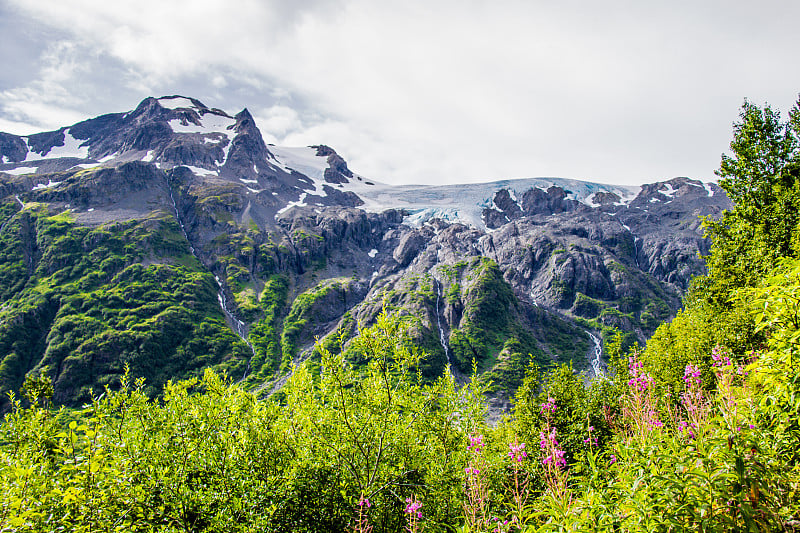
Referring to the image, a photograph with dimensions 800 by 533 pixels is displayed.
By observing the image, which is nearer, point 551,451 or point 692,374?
point 551,451

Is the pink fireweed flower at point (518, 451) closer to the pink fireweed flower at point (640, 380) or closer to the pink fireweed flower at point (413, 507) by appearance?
the pink fireweed flower at point (413, 507)

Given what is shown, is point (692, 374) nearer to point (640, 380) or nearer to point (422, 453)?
point (640, 380)

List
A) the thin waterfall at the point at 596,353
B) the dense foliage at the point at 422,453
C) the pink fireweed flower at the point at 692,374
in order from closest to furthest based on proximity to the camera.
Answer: the dense foliage at the point at 422,453 < the pink fireweed flower at the point at 692,374 < the thin waterfall at the point at 596,353

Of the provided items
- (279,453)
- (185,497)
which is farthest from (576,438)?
(185,497)

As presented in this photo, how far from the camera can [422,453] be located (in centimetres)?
1313

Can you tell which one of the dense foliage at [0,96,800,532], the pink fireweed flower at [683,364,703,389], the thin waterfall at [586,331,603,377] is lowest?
the thin waterfall at [586,331,603,377]

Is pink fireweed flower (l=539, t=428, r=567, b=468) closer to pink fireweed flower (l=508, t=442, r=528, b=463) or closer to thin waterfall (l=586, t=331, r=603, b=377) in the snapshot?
pink fireweed flower (l=508, t=442, r=528, b=463)

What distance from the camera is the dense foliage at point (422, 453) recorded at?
16.1 ft

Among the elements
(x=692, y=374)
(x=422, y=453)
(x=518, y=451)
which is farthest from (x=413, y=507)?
(x=692, y=374)

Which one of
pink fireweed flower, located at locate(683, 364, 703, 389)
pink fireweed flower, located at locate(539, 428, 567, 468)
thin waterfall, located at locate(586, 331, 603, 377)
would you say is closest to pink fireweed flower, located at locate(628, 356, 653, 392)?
pink fireweed flower, located at locate(683, 364, 703, 389)

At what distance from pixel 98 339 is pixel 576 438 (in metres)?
191

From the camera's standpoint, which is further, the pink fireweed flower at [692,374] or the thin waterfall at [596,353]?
the thin waterfall at [596,353]

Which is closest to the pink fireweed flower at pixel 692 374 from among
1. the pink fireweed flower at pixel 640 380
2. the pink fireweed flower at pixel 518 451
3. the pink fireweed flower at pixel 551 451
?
the pink fireweed flower at pixel 640 380

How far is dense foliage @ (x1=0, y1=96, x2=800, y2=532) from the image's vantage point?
4914mm
